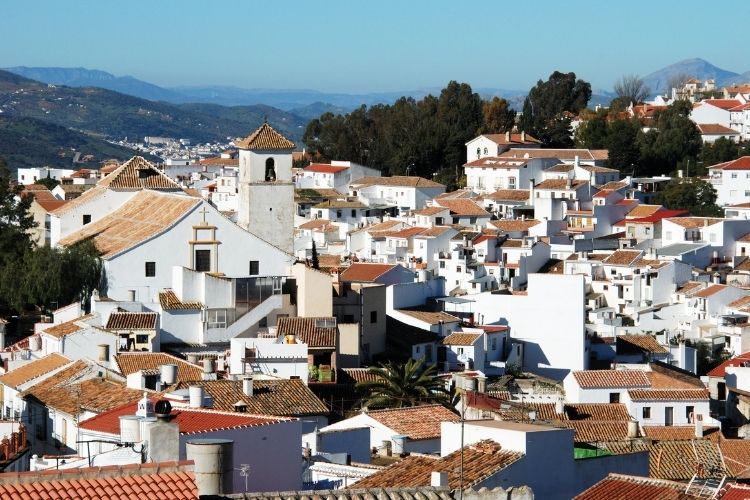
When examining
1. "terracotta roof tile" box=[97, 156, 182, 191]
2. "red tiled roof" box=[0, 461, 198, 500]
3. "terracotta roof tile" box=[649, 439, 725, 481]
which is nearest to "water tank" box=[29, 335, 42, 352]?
"terracotta roof tile" box=[649, 439, 725, 481]

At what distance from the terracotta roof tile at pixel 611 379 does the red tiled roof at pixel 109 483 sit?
23917 millimetres

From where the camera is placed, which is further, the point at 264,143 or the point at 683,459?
the point at 264,143

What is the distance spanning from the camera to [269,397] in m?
21.3

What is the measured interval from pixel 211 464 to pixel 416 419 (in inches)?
461

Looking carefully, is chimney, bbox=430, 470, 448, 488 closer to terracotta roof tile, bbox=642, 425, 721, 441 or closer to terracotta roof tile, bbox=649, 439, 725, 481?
terracotta roof tile, bbox=649, 439, 725, 481

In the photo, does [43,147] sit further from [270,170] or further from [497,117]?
[270,170]

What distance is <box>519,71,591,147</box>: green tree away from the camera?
86.4 m

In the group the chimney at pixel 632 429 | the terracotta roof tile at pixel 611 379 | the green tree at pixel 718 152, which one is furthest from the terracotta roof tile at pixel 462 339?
the green tree at pixel 718 152

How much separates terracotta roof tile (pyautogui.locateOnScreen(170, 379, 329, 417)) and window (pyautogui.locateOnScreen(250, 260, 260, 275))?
1089cm

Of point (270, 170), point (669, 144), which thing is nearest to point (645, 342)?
point (270, 170)

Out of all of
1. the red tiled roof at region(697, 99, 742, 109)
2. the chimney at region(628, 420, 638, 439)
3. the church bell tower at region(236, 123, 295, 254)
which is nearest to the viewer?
the chimney at region(628, 420, 638, 439)

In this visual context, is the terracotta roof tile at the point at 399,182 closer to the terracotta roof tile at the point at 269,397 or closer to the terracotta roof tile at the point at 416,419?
the terracotta roof tile at the point at 269,397

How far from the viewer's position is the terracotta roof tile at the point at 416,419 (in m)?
19.9

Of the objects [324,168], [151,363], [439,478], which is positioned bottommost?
[151,363]
